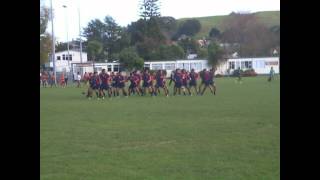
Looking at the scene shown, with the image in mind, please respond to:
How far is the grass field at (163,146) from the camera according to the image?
5330mm

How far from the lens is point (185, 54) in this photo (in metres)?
54.8

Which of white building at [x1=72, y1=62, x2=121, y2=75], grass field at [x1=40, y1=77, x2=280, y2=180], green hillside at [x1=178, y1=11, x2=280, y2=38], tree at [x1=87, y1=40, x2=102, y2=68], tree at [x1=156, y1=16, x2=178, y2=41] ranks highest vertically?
green hillside at [x1=178, y1=11, x2=280, y2=38]

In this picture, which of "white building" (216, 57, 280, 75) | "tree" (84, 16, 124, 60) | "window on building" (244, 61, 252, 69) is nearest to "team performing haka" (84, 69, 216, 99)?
"white building" (216, 57, 280, 75)

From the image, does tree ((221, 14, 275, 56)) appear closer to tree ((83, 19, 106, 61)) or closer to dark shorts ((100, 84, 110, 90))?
tree ((83, 19, 106, 61))

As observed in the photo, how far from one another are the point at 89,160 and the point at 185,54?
161ft

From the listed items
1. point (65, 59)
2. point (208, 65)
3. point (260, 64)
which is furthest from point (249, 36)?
point (65, 59)

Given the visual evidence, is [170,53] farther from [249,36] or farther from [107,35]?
[249,36]

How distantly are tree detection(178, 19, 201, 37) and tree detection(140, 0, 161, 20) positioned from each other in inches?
398

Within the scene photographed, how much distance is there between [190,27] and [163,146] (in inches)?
2926

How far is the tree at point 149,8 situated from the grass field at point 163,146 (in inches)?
2102

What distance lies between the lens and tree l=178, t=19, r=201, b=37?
3012 inches

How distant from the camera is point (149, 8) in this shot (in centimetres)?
6588
